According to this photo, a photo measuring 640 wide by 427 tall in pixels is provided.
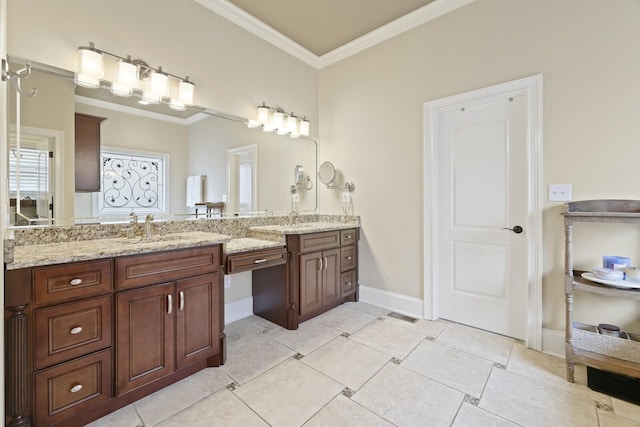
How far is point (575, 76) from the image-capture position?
203 centimetres

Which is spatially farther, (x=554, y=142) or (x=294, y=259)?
(x=294, y=259)

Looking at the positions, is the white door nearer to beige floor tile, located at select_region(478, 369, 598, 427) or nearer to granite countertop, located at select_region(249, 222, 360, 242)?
Result: beige floor tile, located at select_region(478, 369, 598, 427)

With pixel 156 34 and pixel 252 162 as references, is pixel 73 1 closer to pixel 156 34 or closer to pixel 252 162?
pixel 156 34

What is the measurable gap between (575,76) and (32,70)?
3.57 meters

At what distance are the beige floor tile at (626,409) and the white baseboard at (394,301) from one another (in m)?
1.39

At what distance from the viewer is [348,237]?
3.16 m

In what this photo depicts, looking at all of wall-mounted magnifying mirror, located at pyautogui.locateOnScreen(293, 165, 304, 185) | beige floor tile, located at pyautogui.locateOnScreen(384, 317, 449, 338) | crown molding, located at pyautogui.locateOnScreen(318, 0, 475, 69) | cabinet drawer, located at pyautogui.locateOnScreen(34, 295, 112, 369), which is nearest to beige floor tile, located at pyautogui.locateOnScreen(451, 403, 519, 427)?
beige floor tile, located at pyautogui.locateOnScreen(384, 317, 449, 338)

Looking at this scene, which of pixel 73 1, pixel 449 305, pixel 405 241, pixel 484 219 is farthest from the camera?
pixel 405 241

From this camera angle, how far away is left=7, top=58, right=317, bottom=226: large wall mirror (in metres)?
1.74

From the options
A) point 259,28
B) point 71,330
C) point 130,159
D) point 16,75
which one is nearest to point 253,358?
point 71,330

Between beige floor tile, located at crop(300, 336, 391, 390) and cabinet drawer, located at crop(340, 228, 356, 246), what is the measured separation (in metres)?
1.05

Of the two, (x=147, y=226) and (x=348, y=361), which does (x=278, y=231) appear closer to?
(x=147, y=226)

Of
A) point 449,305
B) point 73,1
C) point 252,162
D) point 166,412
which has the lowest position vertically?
point 166,412

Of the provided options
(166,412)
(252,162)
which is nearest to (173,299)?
(166,412)
